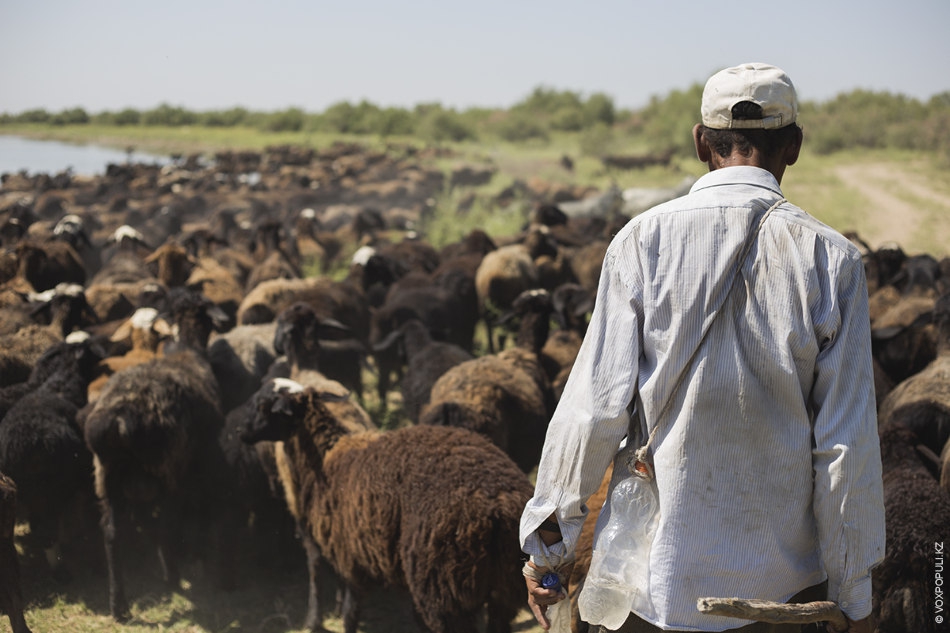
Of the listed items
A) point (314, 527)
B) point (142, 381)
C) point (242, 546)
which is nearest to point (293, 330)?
point (142, 381)

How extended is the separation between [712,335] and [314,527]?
13.2 feet

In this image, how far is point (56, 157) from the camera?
47.0m

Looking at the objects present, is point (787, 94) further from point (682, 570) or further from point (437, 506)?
point (437, 506)

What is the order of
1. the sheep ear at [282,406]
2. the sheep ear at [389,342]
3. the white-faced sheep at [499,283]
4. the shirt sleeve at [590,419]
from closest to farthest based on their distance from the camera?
the shirt sleeve at [590,419]
the sheep ear at [282,406]
the sheep ear at [389,342]
the white-faced sheep at [499,283]

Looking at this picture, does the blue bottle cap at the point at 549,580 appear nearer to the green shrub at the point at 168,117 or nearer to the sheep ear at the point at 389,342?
the sheep ear at the point at 389,342

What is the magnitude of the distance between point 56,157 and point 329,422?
4909cm

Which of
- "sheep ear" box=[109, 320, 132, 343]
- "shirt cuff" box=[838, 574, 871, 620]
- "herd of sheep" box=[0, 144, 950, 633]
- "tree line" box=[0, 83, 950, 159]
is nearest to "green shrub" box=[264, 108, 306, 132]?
Result: "tree line" box=[0, 83, 950, 159]

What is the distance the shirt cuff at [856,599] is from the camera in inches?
81.5

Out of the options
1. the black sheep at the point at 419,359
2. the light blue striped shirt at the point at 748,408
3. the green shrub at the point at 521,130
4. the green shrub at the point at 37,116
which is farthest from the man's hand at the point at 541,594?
the green shrub at the point at 37,116

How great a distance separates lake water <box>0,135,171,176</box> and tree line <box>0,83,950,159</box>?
206 cm

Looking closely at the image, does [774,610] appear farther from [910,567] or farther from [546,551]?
[910,567]

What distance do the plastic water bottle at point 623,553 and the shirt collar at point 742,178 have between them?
2.85 feet

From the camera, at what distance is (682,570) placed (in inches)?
83.7

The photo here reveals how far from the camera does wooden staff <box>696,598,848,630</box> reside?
1949mm
